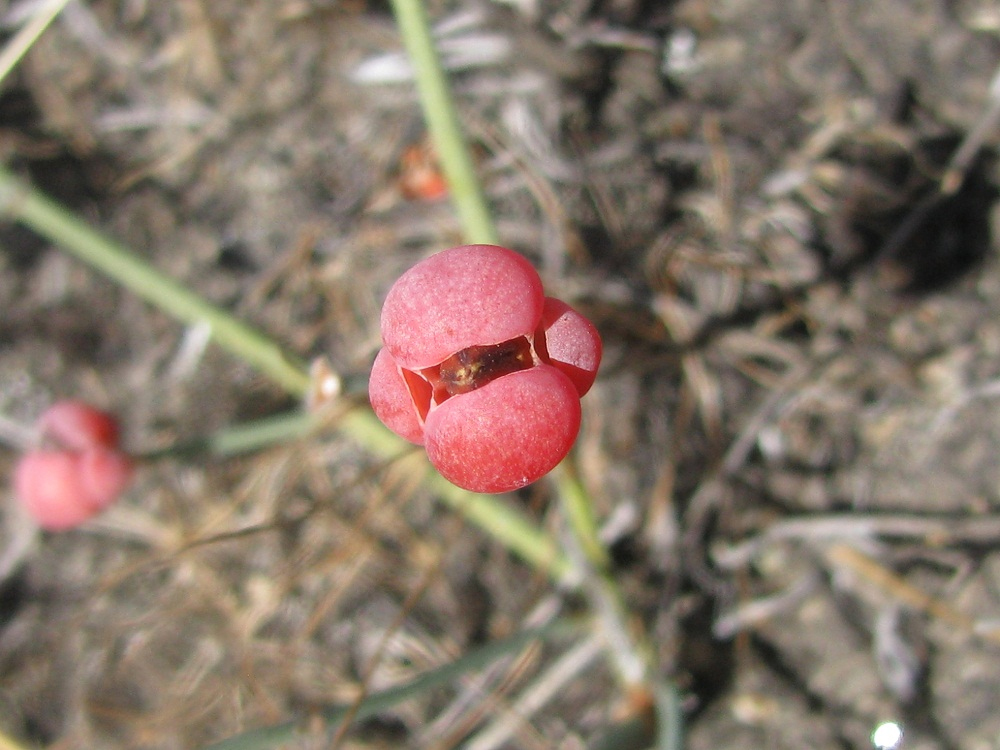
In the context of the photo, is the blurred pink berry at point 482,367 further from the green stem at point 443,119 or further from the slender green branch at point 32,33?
the slender green branch at point 32,33

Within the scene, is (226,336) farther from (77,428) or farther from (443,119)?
(443,119)

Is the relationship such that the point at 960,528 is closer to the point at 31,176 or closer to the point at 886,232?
the point at 886,232

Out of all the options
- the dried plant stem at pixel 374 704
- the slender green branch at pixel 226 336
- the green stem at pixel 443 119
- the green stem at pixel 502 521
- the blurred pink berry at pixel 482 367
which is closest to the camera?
the blurred pink berry at pixel 482 367

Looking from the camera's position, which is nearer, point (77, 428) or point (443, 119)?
point (443, 119)

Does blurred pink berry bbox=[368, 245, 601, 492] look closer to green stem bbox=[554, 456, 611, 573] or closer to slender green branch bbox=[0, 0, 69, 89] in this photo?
green stem bbox=[554, 456, 611, 573]

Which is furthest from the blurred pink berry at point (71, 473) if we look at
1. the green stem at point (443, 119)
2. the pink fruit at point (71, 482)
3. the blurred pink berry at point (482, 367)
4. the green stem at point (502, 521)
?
the blurred pink berry at point (482, 367)

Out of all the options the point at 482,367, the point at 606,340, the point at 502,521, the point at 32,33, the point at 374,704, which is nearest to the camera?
the point at 482,367

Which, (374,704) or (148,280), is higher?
(148,280)

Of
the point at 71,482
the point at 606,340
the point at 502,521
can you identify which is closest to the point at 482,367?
the point at 502,521
